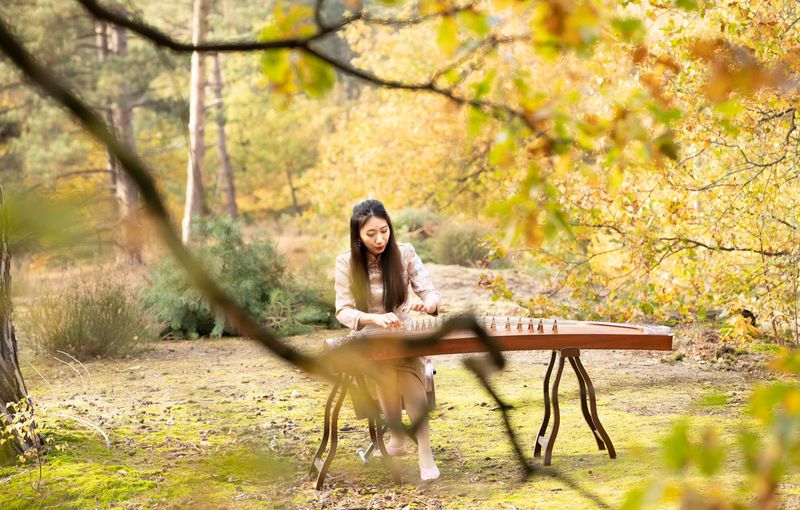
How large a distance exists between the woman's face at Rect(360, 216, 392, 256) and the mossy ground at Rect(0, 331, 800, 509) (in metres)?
0.79

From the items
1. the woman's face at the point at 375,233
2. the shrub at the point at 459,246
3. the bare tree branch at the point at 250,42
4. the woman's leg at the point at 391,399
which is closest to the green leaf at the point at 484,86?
the bare tree branch at the point at 250,42

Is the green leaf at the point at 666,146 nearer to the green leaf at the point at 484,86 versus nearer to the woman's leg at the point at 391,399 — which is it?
the green leaf at the point at 484,86

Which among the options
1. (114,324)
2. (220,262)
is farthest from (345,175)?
(114,324)

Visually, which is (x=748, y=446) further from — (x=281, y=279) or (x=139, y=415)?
(x=281, y=279)

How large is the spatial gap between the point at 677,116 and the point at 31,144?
57.6 ft

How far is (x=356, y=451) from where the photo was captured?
5129 mm

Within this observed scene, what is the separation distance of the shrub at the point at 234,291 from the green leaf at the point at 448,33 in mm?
8698

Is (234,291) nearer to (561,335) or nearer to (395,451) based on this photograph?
(395,451)

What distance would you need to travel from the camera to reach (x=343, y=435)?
219 inches

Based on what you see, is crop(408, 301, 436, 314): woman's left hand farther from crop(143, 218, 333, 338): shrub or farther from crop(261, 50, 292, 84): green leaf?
crop(143, 218, 333, 338): shrub

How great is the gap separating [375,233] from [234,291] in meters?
5.78

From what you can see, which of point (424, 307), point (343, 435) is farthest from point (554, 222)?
point (343, 435)

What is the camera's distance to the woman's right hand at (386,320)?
14.3 feet

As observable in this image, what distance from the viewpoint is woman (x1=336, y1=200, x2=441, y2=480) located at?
4.56m
